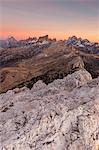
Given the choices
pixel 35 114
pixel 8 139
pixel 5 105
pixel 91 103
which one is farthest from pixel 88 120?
pixel 5 105

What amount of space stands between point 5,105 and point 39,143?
12.3m

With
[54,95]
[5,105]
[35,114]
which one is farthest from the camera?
[5,105]

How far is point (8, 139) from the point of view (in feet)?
128

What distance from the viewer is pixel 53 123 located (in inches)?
1578

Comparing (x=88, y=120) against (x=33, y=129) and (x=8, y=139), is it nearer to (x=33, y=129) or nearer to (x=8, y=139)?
(x=33, y=129)

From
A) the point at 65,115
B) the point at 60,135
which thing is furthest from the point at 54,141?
the point at 65,115

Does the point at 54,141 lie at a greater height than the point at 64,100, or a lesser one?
lesser

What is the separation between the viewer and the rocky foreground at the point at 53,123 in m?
38.9

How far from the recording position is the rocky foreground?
128 ft

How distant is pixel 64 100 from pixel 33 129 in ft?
20.8

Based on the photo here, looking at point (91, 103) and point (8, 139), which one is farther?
point (91, 103)

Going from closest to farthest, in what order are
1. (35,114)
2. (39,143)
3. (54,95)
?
(39,143)
(35,114)
(54,95)

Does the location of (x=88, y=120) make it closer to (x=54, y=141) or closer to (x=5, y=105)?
(x=54, y=141)

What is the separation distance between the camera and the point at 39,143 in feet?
127
